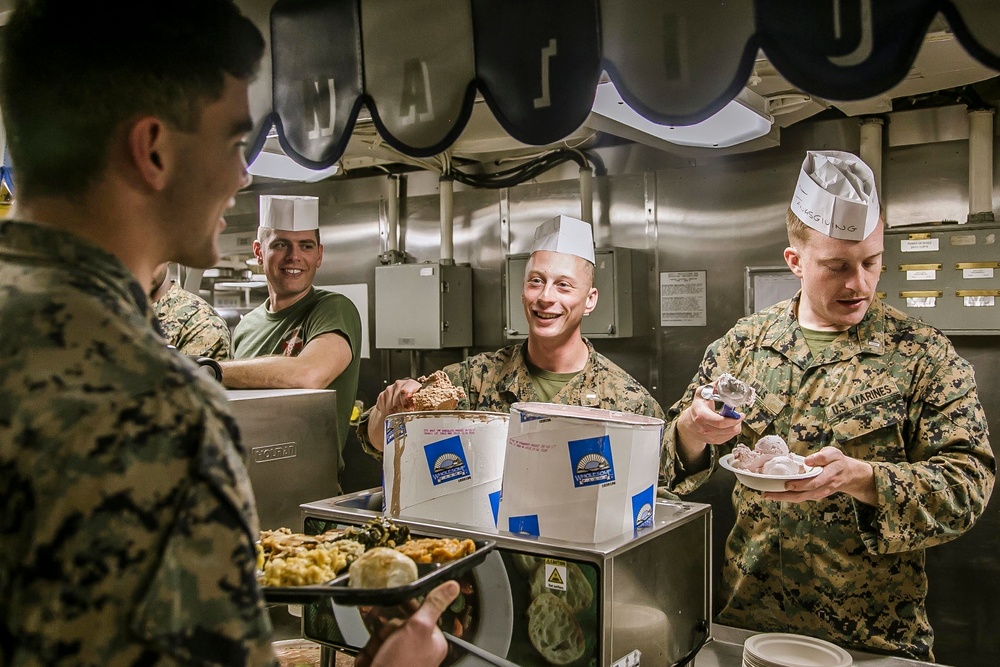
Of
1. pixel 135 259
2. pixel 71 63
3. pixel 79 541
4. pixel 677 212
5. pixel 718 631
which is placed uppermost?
pixel 677 212

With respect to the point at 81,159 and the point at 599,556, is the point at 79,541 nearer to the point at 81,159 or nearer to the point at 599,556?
the point at 81,159

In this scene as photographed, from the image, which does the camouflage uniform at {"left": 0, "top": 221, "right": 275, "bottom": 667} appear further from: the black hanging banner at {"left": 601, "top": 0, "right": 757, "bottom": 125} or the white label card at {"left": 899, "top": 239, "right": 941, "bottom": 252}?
the white label card at {"left": 899, "top": 239, "right": 941, "bottom": 252}

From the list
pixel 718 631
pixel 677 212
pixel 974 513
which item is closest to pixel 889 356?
pixel 974 513

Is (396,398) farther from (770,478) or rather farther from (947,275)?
(947,275)

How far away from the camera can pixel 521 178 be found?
439cm

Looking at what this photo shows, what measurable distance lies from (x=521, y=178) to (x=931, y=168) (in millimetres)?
2010

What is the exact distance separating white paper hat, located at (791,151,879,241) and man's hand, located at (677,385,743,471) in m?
0.60

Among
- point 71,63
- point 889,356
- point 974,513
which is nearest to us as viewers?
point 71,63

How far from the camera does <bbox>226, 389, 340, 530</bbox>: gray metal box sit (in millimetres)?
1946

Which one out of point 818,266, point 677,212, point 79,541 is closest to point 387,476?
point 79,541

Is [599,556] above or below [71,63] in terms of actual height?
below

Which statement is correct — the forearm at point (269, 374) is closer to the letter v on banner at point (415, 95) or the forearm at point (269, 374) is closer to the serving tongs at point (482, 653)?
the letter v on banner at point (415, 95)

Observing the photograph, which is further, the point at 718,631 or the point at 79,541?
the point at 718,631

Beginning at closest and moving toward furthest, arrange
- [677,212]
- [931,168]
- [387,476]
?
[387,476] < [931,168] < [677,212]
